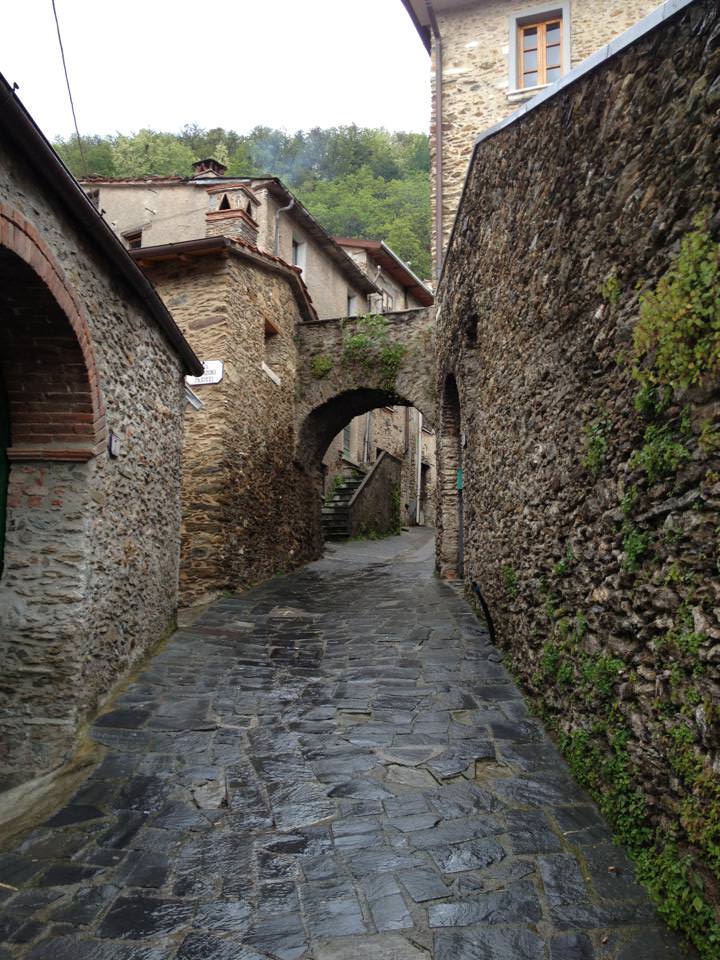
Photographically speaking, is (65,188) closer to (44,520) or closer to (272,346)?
(44,520)

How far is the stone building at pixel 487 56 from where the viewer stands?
11367mm

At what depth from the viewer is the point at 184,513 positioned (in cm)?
841

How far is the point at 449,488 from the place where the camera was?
9.77 meters

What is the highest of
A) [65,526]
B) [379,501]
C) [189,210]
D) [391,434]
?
[189,210]

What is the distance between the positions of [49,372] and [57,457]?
20.0 inches

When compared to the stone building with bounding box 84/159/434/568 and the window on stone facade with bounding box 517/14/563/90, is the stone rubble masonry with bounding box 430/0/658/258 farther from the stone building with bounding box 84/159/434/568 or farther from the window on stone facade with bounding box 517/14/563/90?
the stone building with bounding box 84/159/434/568

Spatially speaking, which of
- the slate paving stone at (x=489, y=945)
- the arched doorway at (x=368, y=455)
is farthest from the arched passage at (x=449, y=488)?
the slate paving stone at (x=489, y=945)

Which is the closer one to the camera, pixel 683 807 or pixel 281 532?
pixel 683 807

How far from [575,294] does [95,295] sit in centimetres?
293

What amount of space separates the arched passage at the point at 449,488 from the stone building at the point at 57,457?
5.52 meters

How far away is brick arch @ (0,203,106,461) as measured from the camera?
372 cm

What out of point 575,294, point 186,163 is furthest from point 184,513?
point 186,163

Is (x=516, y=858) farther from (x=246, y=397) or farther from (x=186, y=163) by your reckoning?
(x=186, y=163)

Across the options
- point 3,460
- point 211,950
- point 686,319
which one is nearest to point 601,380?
point 686,319
